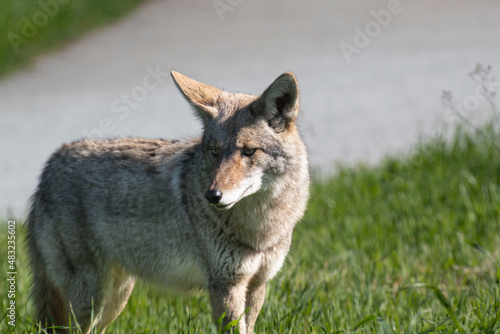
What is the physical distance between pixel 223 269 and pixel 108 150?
121 centimetres

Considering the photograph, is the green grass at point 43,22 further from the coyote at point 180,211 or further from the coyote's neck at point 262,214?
the coyote's neck at point 262,214

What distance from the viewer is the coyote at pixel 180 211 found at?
12.7ft

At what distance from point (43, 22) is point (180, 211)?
7930 mm

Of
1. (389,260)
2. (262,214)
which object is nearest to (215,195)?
(262,214)

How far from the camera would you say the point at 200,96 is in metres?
4.17

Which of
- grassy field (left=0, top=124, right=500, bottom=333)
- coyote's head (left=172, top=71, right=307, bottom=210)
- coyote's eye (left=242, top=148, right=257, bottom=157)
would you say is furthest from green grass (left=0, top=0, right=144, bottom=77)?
coyote's eye (left=242, top=148, right=257, bottom=157)

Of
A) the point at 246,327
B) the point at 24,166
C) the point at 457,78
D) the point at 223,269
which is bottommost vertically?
the point at 457,78

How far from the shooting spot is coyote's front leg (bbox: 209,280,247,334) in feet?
12.7

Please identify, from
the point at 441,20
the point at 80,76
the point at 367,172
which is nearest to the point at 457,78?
the point at 441,20

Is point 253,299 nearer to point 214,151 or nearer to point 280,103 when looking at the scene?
point 214,151

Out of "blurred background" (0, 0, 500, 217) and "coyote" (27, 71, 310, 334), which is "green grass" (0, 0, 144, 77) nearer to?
"blurred background" (0, 0, 500, 217)

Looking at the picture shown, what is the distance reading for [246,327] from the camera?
4156 millimetres

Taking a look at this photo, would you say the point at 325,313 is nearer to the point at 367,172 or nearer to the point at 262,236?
the point at 262,236

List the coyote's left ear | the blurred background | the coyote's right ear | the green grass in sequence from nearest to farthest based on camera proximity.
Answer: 1. the coyote's left ear
2. the coyote's right ear
3. the blurred background
4. the green grass
